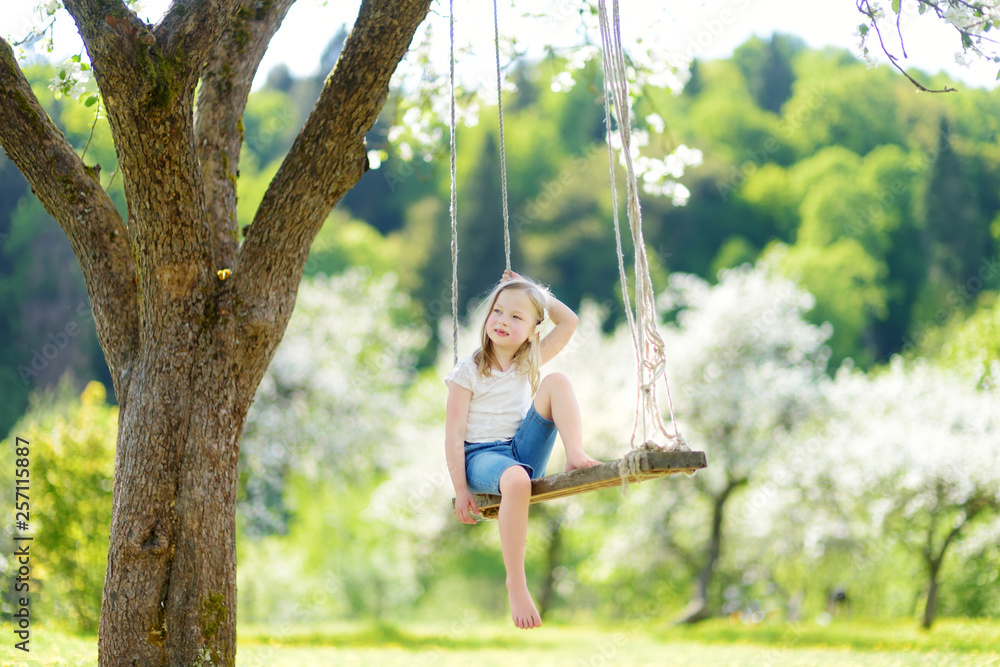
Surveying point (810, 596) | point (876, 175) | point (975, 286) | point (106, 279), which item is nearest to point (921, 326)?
point (975, 286)

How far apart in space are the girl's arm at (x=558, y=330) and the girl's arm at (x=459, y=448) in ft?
1.37

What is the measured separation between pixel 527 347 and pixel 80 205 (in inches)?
73.0

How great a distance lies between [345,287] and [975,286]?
62.5ft

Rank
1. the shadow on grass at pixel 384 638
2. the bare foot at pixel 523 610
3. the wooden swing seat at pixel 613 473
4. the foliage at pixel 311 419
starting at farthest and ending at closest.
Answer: the foliage at pixel 311 419
the shadow on grass at pixel 384 638
the bare foot at pixel 523 610
the wooden swing seat at pixel 613 473

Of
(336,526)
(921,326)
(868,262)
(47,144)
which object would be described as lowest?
(336,526)

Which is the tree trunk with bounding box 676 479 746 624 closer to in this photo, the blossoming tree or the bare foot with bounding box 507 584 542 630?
the blossoming tree

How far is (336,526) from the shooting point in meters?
22.2

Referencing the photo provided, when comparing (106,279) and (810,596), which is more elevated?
(106,279)

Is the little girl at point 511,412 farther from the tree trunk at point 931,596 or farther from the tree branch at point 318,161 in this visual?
the tree trunk at point 931,596

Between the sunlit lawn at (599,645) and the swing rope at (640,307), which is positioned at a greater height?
the swing rope at (640,307)

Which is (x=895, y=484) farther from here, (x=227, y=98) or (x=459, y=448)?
(x=227, y=98)

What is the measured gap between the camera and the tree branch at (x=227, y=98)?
4.18m

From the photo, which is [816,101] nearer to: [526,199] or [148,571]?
[526,199]

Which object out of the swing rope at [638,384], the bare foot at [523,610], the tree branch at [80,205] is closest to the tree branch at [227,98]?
the tree branch at [80,205]
